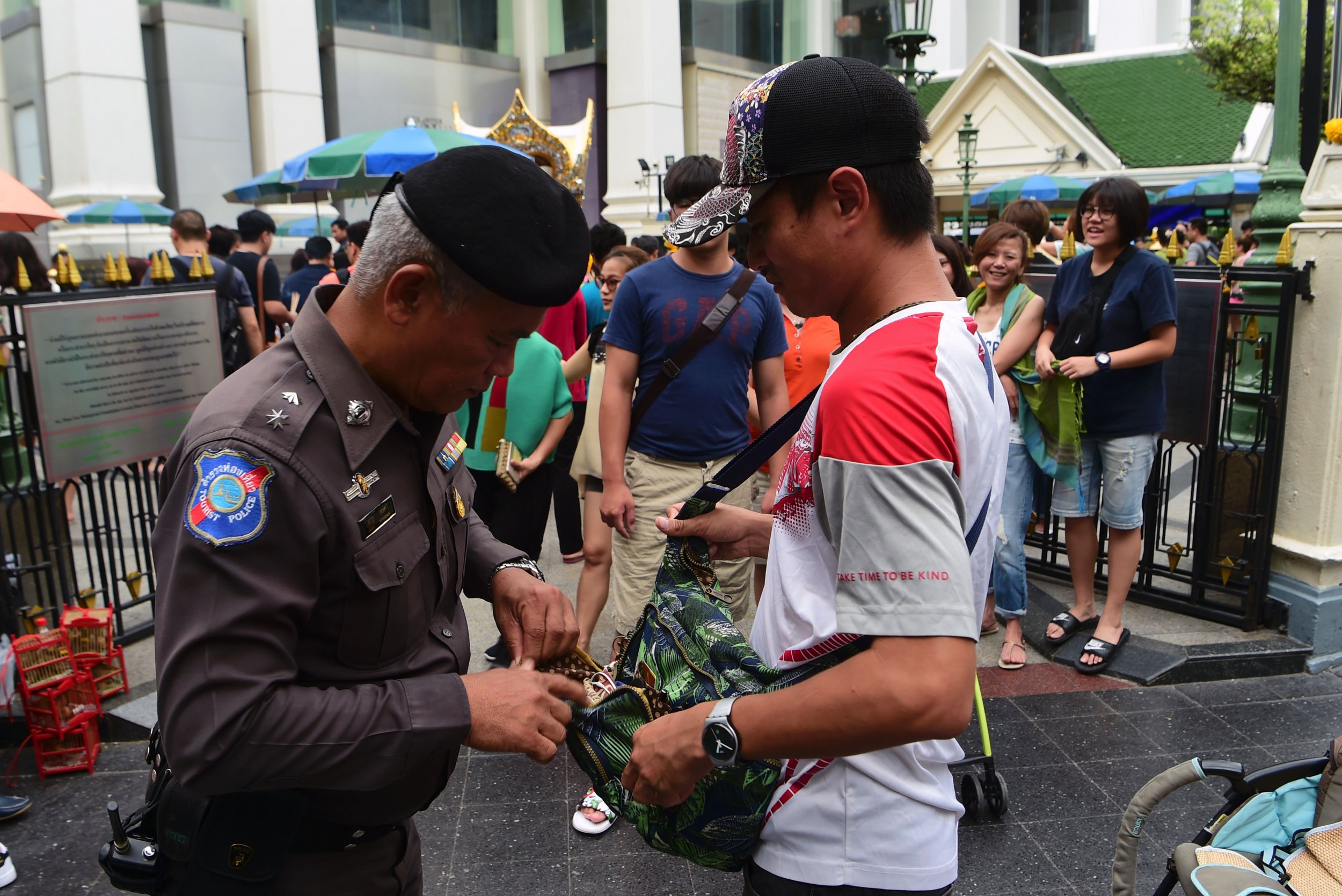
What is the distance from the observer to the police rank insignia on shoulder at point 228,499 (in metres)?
1.25

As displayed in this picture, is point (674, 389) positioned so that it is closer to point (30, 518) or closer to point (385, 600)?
point (385, 600)

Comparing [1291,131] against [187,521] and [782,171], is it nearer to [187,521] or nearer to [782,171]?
[782,171]

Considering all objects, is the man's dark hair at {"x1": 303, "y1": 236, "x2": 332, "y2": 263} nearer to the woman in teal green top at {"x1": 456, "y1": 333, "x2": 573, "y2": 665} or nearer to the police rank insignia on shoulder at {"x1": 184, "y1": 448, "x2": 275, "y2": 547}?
the woman in teal green top at {"x1": 456, "y1": 333, "x2": 573, "y2": 665}

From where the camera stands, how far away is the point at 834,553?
1.41 meters

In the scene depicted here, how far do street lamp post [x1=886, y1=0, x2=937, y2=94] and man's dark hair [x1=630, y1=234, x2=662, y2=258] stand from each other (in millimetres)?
2824

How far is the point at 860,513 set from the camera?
1254mm

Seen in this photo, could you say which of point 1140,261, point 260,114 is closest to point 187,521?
point 1140,261

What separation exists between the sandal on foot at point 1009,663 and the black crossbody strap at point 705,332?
7.43 feet

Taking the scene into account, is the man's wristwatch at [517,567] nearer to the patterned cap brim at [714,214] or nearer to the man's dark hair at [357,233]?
the patterned cap brim at [714,214]

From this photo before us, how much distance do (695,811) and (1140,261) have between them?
4.14 meters

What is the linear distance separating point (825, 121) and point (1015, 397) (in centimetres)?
406

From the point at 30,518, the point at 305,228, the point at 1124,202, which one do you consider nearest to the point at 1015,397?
the point at 1124,202

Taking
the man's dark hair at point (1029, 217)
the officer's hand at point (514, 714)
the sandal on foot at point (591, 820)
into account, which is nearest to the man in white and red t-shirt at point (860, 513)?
the officer's hand at point (514, 714)

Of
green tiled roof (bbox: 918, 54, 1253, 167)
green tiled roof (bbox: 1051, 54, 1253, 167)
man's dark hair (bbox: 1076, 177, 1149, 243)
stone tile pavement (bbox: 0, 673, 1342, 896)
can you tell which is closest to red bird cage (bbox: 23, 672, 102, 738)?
stone tile pavement (bbox: 0, 673, 1342, 896)
